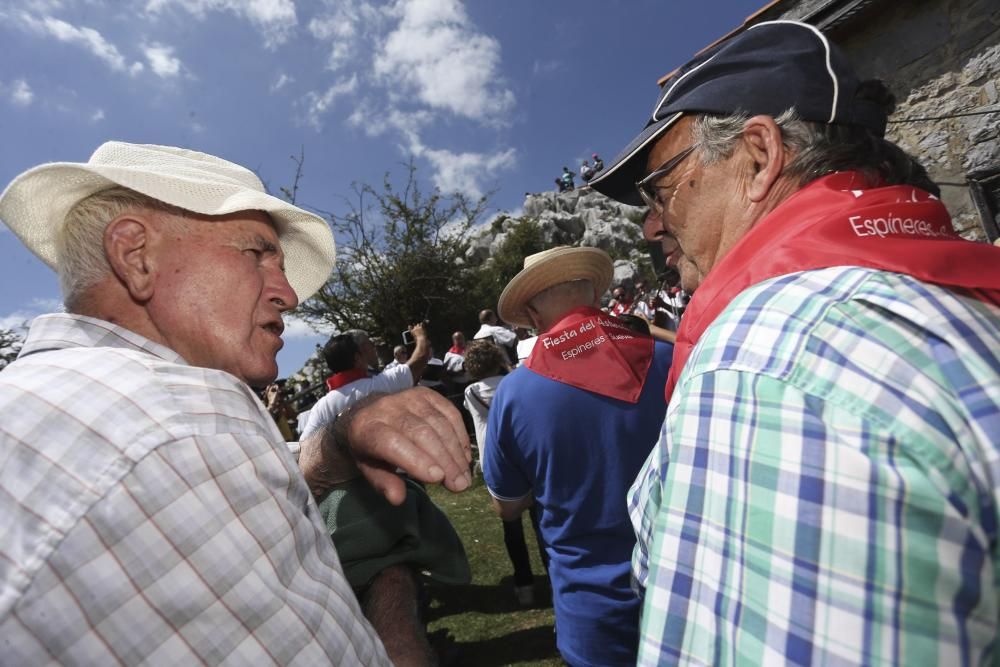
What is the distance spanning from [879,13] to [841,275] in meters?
9.99

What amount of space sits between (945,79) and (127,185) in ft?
32.6

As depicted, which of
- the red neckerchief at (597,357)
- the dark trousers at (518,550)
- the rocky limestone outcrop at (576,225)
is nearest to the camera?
the red neckerchief at (597,357)

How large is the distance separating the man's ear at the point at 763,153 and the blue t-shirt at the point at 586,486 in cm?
145

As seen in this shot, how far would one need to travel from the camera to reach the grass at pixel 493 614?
13.1ft

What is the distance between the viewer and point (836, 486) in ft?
2.17

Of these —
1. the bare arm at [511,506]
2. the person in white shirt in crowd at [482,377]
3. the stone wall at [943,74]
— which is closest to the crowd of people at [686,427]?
the bare arm at [511,506]

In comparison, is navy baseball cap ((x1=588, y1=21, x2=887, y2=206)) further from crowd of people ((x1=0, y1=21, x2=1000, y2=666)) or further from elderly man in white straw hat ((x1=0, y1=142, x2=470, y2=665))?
elderly man in white straw hat ((x1=0, y1=142, x2=470, y2=665))

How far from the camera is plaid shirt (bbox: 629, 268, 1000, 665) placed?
2.08 feet

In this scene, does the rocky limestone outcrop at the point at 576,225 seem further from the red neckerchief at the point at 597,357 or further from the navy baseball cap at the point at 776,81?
the navy baseball cap at the point at 776,81

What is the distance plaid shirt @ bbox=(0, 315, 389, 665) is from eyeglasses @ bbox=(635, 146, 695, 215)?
1.30 metres

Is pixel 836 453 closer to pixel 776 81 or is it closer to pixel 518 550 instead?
pixel 776 81

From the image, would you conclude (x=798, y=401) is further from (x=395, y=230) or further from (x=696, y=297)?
(x=395, y=230)

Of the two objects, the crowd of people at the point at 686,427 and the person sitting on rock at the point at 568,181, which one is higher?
the person sitting on rock at the point at 568,181

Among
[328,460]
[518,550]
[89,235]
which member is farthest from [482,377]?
[89,235]
